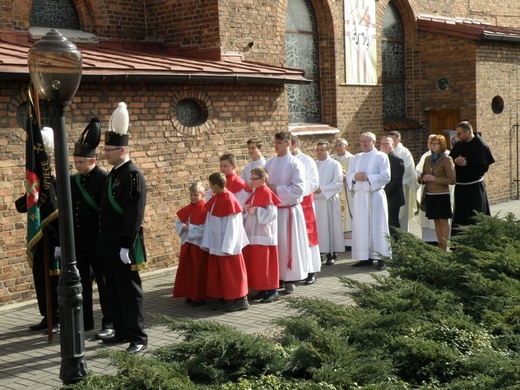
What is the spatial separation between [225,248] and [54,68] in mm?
3967

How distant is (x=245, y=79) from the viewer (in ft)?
42.2

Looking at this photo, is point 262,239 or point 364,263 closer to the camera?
point 262,239

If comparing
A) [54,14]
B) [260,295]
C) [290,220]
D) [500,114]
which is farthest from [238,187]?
[500,114]

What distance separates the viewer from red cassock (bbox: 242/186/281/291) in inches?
381

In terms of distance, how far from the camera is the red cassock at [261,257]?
967 cm

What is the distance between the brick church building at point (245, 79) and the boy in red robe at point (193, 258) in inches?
81.0

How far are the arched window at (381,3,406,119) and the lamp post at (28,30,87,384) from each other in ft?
46.9

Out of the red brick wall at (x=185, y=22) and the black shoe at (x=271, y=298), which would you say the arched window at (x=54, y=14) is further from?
the black shoe at (x=271, y=298)

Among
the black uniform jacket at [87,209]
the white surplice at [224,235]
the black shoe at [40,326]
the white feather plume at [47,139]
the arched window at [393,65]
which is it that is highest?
the arched window at [393,65]

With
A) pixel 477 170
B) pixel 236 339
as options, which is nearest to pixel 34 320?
pixel 236 339

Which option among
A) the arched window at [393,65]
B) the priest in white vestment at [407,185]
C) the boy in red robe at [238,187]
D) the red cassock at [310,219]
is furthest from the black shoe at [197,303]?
the arched window at [393,65]

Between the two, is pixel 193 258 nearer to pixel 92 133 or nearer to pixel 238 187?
pixel 238 187

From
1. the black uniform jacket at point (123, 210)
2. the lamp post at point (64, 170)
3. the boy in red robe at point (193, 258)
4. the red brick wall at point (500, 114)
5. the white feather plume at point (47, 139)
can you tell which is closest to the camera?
the lamp post at point (64, 170)

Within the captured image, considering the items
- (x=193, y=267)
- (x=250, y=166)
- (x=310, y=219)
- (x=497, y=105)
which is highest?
(x=497, y=105)
